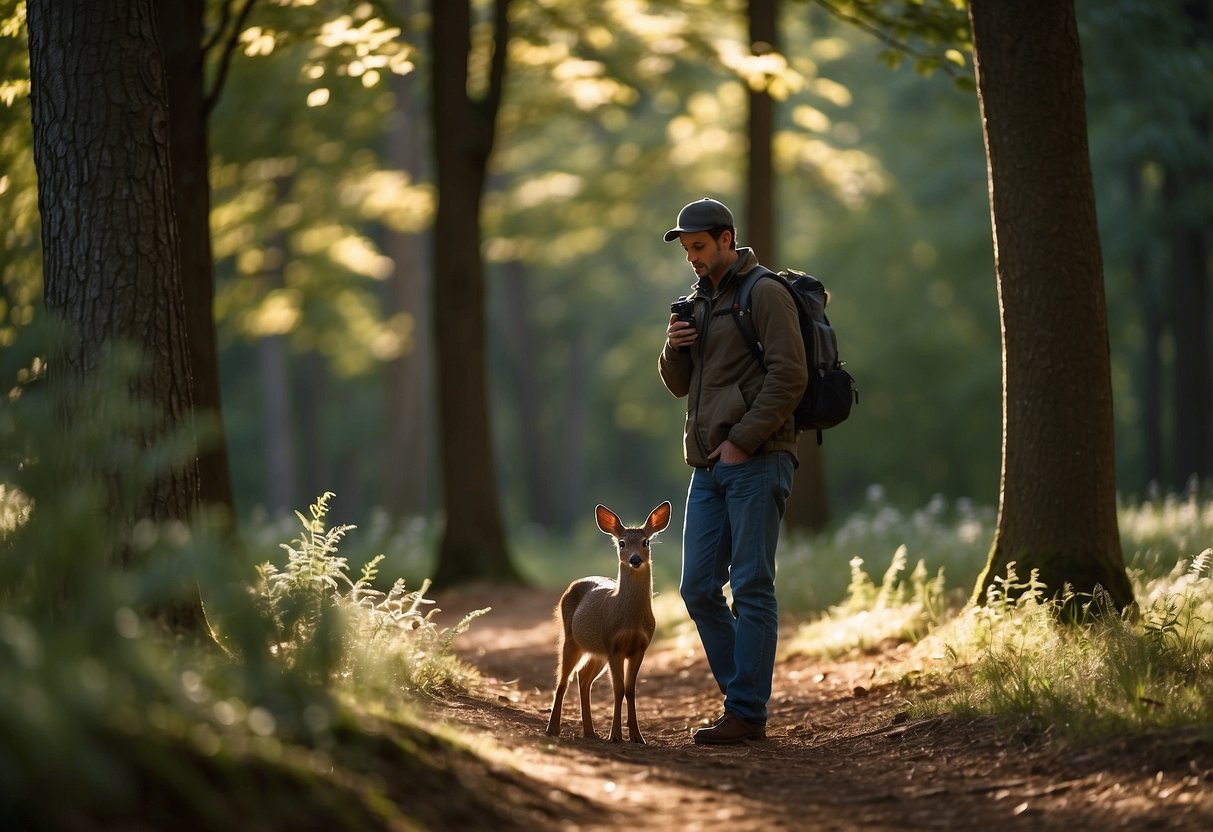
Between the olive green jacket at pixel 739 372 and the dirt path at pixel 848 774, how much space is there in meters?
1.59

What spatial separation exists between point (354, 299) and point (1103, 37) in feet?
55.0

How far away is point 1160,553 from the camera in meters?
10.2

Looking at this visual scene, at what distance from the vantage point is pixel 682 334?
7.23 m

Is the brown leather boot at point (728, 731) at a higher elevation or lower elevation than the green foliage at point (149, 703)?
lower

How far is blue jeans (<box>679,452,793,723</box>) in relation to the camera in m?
7.02

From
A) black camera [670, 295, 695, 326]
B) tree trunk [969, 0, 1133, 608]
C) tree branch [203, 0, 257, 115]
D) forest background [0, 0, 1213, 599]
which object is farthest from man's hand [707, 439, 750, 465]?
tree branch [203, 0, 257, 115]

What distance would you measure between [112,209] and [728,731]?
13.5 feet

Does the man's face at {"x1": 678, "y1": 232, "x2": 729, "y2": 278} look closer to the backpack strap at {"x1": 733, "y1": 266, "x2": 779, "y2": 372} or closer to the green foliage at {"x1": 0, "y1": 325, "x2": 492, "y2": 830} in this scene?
the backpack strap at {"x1": 733, "y1": 266, "x2": 779, "y2": 372}

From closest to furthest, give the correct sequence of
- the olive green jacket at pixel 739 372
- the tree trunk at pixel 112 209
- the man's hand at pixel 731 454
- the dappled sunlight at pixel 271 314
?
the tree trunk at pixel 112 209
the olive green jacket at pixel 739 372
the man's hand at pixel 731 454
the dappled sunlight at pixel 271 314

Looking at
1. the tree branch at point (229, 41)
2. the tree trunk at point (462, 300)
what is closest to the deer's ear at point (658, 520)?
the tree branch at point (229, 41)

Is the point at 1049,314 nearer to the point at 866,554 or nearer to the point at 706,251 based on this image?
the point at 706,251

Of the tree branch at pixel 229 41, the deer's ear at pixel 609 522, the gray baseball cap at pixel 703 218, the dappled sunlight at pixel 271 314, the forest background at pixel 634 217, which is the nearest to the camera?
the gray baseball cap at pixel 703 218

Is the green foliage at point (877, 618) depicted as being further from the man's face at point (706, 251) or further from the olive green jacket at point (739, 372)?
the man's face at point (706, 251)

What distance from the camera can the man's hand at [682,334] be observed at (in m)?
7.22
